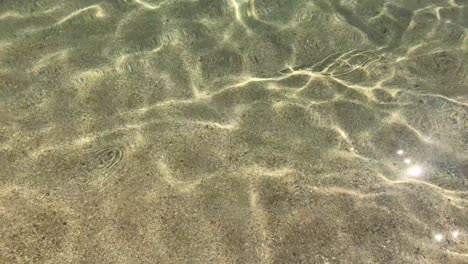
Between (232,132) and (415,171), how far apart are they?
1410 millimetres

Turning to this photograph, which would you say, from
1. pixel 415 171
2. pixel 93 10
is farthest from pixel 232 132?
pixel 93 10

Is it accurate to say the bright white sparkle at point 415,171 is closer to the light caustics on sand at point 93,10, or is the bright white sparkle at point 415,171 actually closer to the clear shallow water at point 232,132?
the clear shallow water at point 232,132

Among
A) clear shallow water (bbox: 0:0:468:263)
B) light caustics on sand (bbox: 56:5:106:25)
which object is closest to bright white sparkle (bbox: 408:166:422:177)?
clear shallow water (bbox: 0:0:468:263)

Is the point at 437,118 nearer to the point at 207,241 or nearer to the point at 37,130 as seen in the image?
the point at 207,241

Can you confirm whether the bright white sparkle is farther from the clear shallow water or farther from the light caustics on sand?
the light caustics on sand

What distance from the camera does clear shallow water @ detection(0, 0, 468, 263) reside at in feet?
8.46

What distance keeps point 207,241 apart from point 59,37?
2.41 m

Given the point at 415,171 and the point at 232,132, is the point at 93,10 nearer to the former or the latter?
the point at 232,132

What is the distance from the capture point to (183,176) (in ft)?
9.35

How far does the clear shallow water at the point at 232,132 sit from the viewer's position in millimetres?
2580

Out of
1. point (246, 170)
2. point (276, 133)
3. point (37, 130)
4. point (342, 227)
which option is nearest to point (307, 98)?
point (276, 133)

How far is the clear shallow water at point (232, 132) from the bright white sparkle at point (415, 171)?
0.05ft

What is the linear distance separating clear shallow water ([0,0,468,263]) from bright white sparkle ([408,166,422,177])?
0.01m

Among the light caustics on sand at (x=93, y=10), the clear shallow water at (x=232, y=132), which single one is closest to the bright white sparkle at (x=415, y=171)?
the clear shallow water at (x=232, y=132)
